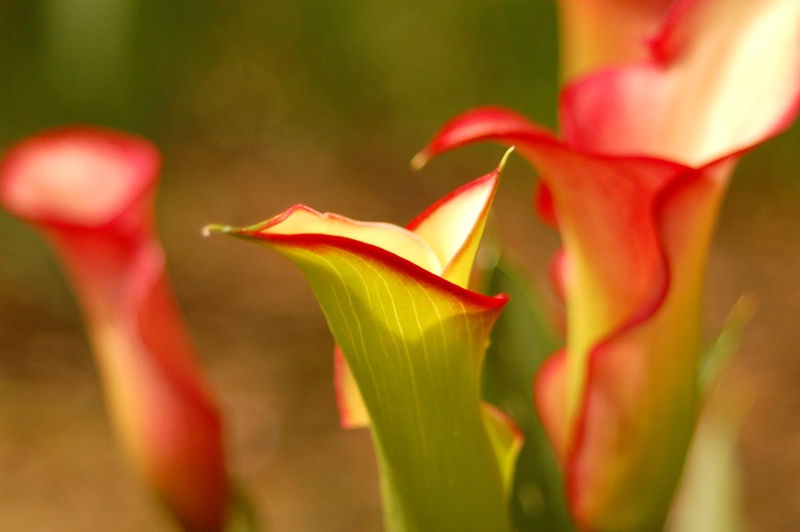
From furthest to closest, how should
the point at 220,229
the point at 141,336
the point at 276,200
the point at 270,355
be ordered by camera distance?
the point at 276,200 → the point at 270,355 → the point at 141,336 → the point at 220,229

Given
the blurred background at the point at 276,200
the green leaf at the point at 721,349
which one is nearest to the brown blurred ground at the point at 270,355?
the blurred background at the point at 276,200

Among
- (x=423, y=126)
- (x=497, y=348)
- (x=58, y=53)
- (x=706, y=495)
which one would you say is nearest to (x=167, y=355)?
(x=497, y=348)

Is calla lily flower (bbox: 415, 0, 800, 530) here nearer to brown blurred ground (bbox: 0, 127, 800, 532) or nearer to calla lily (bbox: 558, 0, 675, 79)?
calla lily (bbox: 558, 0, 675, 79)

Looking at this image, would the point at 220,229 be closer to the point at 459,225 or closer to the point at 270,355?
the point at 459,225

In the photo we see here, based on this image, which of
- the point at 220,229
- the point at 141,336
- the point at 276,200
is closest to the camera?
the point at 220,229

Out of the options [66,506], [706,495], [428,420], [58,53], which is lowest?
→ [66,506]

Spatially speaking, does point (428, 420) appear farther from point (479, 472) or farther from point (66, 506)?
point (66, 506)

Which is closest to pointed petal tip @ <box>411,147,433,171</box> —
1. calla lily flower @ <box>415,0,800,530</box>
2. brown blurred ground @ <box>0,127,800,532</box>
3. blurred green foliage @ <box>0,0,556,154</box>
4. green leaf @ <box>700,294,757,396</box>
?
calla lily flower @ <box>415,0,800,530</box>

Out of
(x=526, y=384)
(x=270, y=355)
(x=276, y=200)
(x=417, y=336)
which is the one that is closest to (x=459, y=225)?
(x=417, y=336)
